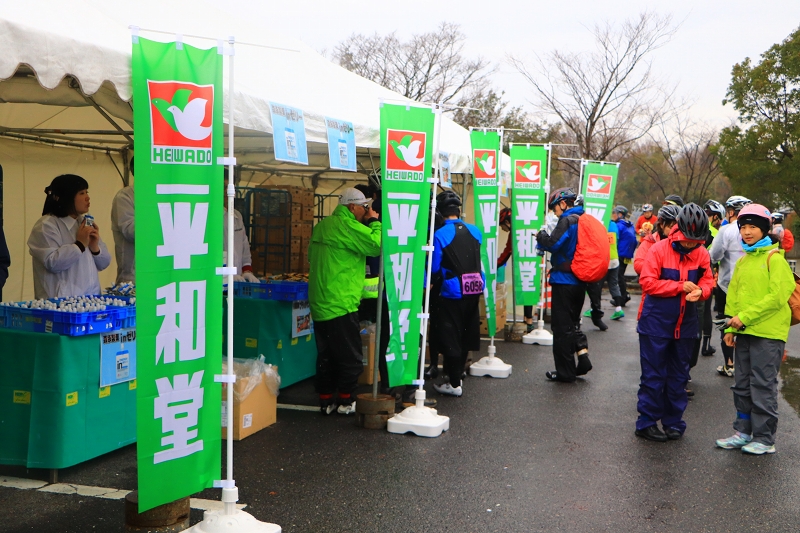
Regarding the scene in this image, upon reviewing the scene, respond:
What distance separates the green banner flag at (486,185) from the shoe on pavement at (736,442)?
9.67 feet

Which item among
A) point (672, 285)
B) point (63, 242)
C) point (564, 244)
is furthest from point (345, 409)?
point (564, 244)

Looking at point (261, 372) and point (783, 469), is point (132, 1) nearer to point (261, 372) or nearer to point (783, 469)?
point (261, 372)

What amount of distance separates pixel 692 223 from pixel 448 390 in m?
2.98

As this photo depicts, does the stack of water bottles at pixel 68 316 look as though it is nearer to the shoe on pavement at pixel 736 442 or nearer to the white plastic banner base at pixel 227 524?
the white plastic banner base at pixel 227 524

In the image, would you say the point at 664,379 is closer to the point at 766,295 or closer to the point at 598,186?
the point at 766,295

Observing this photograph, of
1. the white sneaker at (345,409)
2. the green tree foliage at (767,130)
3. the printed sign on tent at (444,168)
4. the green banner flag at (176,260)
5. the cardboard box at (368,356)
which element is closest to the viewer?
the green banner flag at (176,260)

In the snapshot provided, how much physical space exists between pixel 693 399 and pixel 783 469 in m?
2.25

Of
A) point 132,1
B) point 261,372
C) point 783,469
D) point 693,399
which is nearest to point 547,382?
point 693,399

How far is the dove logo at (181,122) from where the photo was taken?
3.45m

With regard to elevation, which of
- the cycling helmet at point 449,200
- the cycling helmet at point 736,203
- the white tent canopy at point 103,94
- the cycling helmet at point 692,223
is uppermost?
the white tent canopy at point 103,94

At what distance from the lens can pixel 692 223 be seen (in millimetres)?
5902

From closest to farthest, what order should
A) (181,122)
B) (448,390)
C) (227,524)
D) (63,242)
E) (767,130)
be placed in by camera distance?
(181,122), (227,524), (63,242), (448,390), (767,130)

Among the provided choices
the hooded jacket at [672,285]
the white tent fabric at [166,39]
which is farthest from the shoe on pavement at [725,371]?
the white tent fabric at [166,39]

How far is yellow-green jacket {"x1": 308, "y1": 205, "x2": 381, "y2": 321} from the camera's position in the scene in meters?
6.25
